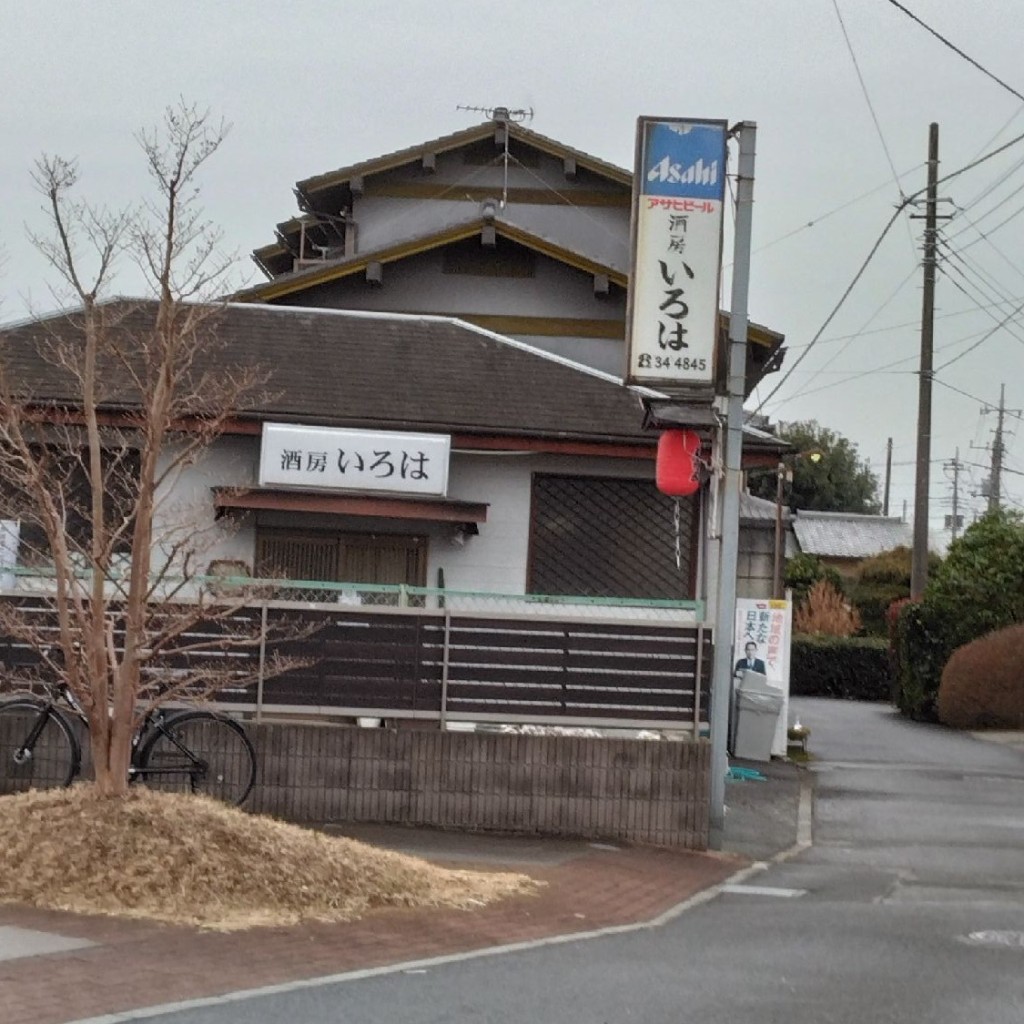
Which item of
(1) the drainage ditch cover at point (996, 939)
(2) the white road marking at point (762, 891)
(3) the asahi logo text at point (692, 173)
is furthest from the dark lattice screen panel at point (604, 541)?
(1) the drainage ditch cover at point (996, 939)

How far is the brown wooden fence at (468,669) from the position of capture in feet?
46.8

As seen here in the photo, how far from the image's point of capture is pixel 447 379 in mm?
19766

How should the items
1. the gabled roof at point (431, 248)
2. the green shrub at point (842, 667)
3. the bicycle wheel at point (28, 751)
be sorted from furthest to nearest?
the green shrub at point (842, 667) < the gabled roof at point (431, 248) < the bicycle wheel at point (28, 751)

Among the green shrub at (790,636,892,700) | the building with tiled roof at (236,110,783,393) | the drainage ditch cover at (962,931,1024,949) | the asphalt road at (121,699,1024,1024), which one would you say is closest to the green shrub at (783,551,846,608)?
the green shrub at (790,636,892,700)

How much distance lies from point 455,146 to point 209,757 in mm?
19809

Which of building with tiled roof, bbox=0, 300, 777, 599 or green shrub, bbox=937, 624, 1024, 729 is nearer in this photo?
building with tiled roof, bbox=0, 300, 777, 599

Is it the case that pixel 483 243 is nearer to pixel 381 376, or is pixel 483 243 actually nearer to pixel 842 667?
pixel 381 376

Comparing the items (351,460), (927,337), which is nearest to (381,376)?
(351,460)

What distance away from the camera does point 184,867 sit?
9836 mm

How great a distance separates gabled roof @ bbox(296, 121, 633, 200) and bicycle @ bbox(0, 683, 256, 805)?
1897cm

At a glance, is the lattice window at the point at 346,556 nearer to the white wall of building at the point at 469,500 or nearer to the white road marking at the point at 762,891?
the white wall of building at the point at 469,500

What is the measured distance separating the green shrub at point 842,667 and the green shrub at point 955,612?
28.9ft

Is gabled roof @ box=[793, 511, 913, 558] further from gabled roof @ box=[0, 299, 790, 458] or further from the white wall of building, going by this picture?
the white wall of building

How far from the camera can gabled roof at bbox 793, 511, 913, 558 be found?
3246 inches
